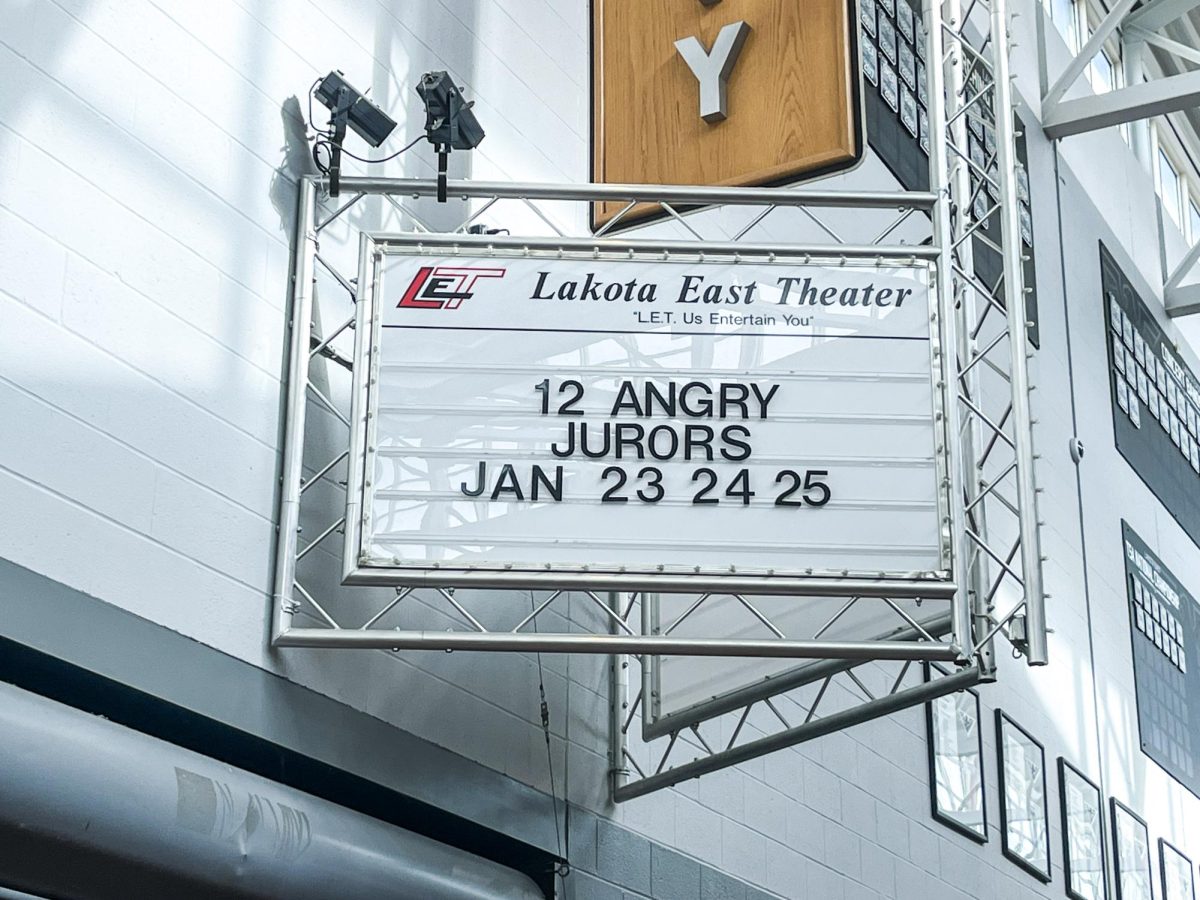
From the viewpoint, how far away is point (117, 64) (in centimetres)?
624

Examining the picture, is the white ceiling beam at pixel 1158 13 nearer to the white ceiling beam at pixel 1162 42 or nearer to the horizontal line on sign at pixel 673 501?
the white ceiling beam at pixel 1162 42

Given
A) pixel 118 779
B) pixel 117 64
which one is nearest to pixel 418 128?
pixel 117 64

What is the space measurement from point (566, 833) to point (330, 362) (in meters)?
2.33

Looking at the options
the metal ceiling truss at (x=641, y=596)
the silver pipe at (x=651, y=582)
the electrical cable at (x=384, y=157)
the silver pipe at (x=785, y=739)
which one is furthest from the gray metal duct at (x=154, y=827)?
the electrical cable at (x=384, y=157)

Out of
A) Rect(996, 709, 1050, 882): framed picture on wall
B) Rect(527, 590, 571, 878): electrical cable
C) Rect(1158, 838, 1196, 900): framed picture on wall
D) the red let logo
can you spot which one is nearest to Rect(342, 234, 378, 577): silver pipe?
the red let logo

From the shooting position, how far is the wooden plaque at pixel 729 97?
294 inches

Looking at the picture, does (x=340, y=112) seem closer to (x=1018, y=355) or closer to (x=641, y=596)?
(x=641, y=596)

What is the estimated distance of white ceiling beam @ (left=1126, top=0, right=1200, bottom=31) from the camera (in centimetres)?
1989

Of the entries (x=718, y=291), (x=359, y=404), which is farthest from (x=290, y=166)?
(x=718, y=291)

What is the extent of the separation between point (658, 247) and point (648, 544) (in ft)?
4.00

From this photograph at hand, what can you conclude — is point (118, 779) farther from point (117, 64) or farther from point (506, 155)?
point (506, 155)

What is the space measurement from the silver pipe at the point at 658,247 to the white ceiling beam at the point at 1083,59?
10.3 meters

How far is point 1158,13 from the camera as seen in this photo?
20.2m

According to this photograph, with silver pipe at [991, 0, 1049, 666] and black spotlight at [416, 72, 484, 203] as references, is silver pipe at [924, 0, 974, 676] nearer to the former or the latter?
silver pipe at [991, 0, 1049, 666]
